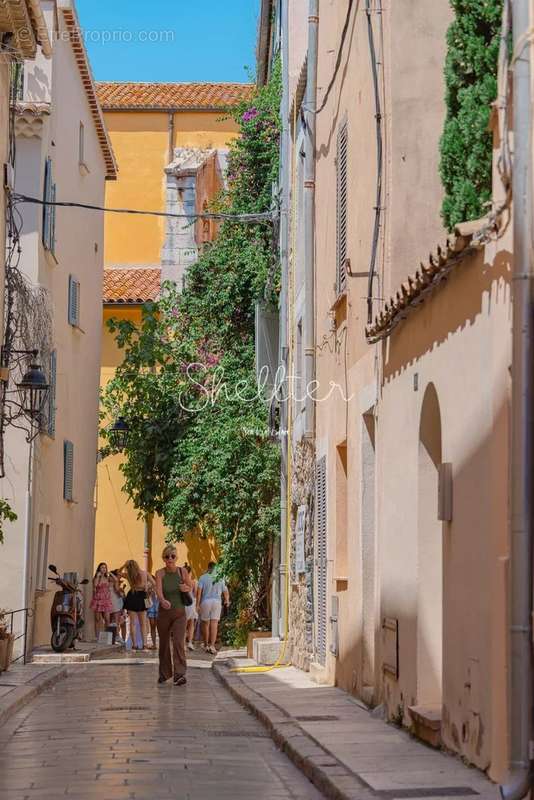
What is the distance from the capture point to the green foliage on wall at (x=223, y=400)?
30.0 meters

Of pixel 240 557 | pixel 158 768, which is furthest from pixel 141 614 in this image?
pixel 158 768

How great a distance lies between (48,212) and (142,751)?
17709mm

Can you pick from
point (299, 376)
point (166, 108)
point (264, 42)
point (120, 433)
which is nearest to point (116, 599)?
point (120, 433)

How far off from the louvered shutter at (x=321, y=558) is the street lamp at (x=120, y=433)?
1375cm

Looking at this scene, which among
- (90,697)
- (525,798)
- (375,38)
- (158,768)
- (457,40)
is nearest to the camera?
(525,798)

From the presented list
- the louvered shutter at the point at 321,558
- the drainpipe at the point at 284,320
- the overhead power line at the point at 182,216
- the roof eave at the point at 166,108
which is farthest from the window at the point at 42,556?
the roof eave at the point at 166,108

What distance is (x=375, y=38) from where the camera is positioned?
604 inches

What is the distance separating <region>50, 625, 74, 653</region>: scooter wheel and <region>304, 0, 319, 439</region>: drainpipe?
7964 millimetres

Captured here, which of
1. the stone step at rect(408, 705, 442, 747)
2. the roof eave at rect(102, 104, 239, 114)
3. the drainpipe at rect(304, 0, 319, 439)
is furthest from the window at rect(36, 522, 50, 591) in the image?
the roof eave at rect(102, 104, 239, 114)

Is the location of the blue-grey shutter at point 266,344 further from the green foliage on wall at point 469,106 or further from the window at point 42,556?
the green foliage on wall at point 469,106

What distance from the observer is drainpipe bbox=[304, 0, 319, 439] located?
2148 cm

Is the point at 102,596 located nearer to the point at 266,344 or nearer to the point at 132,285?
the point at 266,344

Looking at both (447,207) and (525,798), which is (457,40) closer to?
(447,207)

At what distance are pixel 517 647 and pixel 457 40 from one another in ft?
17.5
